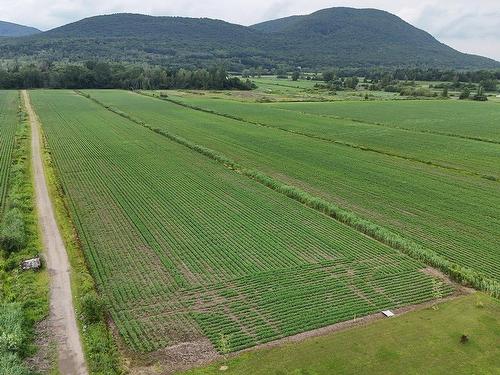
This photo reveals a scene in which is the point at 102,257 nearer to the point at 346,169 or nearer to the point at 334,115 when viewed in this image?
the point at 346,169

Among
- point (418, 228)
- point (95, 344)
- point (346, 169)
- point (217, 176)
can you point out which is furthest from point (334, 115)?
point (95, 344)

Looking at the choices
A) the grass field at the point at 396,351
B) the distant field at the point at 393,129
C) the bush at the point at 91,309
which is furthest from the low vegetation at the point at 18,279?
the distant field at the point at 393,129

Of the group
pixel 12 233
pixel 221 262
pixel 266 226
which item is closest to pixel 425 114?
pixel 266 226

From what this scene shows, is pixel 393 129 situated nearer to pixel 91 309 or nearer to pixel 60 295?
pixel 60 295

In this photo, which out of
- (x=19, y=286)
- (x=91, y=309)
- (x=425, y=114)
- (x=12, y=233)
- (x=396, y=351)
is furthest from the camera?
(x=425, y=114)

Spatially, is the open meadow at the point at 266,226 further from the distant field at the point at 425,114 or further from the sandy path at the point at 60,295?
the distant field at the point at 425,114

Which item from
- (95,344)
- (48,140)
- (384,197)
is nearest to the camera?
(95,344)
